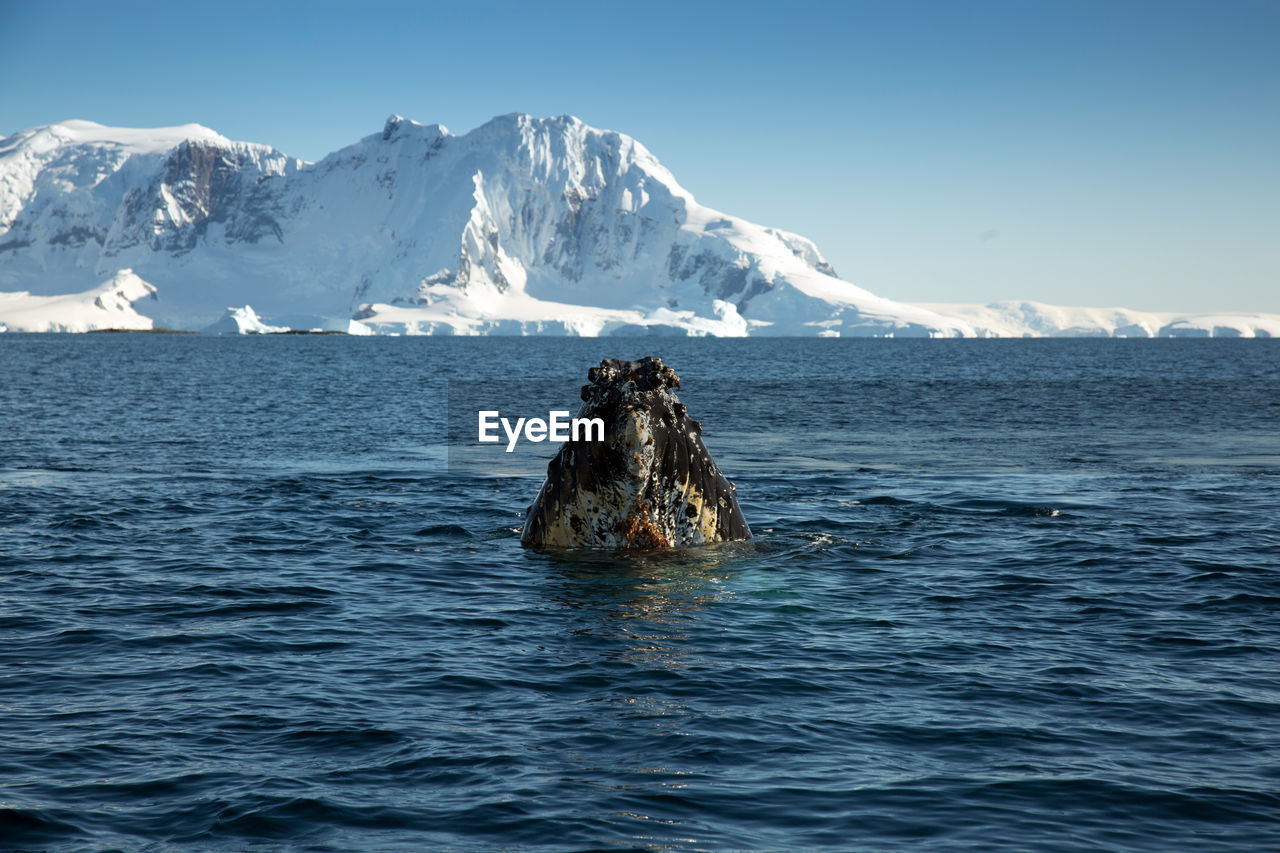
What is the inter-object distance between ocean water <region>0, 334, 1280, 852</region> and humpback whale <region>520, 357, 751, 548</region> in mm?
502

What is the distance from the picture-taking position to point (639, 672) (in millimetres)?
10352

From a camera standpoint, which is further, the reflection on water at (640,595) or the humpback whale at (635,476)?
the humpback whale at (635,476)

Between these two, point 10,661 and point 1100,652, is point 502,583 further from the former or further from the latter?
point 1100,652

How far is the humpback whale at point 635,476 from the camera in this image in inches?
532

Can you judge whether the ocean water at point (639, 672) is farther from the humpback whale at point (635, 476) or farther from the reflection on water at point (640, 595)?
the humpback whale at point (635, 476)

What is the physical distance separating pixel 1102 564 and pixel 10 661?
13665mm

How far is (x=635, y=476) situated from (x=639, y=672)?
3.81m

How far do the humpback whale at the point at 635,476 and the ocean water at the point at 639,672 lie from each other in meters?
0.50

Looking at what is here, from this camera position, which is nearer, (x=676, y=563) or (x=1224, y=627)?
(x=1224, y=627)

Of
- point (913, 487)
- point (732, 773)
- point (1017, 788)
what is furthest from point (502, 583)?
point (913, 487)

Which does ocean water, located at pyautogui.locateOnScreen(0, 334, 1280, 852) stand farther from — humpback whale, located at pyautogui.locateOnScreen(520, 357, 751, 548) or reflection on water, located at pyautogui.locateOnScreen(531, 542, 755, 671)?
humpback whale, located at pyautogui.locateOnScreen(520, 357, 751, 548)

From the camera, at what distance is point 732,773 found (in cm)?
808

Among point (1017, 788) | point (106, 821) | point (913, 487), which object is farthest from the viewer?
point (913, 487)

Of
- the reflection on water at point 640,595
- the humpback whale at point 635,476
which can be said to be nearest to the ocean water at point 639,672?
the reflection on water at point 640,595
